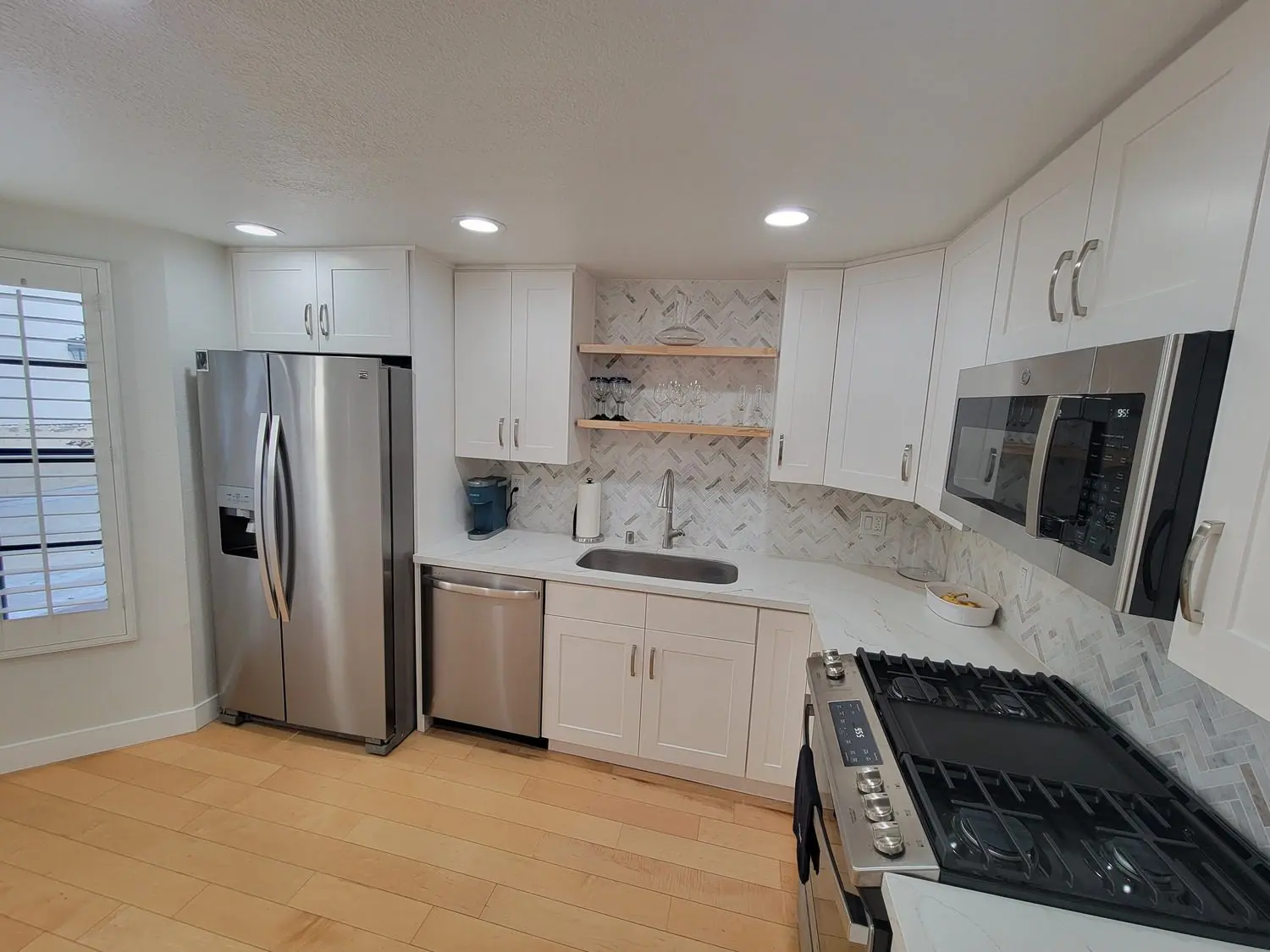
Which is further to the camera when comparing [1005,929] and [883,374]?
[883,374]

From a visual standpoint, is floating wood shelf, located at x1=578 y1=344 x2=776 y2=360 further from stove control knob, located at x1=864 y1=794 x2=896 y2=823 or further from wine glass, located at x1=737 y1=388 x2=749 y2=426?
stove control knob, located at x1=864 y1=794 x2=896 y2=823

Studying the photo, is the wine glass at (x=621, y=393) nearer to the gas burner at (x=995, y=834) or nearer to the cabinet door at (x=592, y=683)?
the cabinet door at (x=592, y=683)

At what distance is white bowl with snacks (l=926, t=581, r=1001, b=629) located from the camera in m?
1.88

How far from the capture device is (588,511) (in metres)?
2.80

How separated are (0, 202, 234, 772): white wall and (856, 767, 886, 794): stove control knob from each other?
293 centimetres

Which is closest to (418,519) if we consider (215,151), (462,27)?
(215,151)

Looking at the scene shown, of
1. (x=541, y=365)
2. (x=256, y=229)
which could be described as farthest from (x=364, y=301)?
(x=541, y=365)

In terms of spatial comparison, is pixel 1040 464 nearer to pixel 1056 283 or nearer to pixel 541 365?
pixel 1056 283

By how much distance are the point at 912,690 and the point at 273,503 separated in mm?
2554

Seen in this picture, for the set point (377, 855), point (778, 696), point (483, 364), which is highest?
point (483, 364)

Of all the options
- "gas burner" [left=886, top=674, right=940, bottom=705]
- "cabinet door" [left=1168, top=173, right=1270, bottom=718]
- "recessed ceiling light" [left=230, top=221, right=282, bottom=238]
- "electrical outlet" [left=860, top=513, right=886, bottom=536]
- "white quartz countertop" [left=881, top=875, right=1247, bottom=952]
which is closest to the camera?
"cabinet door" [left=1168, top=173, right=1270, bottom=718]

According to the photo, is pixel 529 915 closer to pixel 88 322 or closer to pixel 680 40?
pixel 680 40

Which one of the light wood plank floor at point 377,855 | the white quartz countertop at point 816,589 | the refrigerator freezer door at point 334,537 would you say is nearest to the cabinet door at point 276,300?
the refrigerator freezer door at point 334,537

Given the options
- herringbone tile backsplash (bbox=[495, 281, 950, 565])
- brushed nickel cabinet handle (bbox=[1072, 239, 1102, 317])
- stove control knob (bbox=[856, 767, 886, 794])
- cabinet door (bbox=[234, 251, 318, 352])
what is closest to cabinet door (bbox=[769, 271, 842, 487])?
herringbone tile backsplash (bbox=[495, 281, 950, 565])
